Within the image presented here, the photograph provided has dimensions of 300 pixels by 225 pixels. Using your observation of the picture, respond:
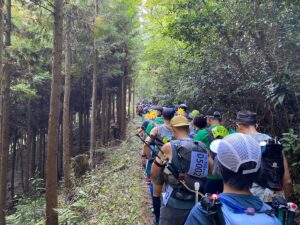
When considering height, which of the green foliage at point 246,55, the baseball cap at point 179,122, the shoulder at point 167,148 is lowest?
the shoulder at point 167,148

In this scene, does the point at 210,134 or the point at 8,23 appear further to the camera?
the point at 8,23

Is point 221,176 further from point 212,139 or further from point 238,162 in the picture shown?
point 212,139

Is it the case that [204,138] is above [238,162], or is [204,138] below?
below

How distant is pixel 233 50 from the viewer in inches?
342

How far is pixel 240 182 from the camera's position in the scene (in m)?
2.06

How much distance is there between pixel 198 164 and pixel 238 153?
2.24m

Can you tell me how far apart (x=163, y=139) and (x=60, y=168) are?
26067 mm

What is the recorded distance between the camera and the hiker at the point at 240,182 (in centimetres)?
193

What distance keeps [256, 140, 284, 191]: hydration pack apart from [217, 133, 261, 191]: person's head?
6.84ft

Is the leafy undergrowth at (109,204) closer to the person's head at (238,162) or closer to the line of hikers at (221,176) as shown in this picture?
the line of hikers at (221,176)

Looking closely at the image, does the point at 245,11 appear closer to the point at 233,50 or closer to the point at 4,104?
the point at 233,50

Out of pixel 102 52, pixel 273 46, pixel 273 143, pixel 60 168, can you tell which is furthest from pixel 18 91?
pixel 60 168

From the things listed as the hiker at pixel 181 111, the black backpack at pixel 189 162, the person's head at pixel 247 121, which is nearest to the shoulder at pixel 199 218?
the black backpack at pixel 189 162

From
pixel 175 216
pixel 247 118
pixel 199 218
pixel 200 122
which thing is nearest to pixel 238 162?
pixel 199 218
